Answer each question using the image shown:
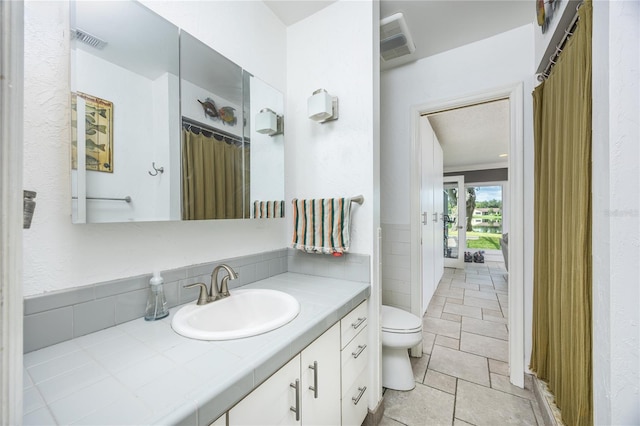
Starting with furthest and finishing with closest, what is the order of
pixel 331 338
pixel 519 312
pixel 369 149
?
pixel 519 312 < pixel 369 149 < pixel 331 338

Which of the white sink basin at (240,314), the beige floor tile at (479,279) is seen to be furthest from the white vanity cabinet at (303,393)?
the beige floor tile at (479,279)

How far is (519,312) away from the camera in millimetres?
1798

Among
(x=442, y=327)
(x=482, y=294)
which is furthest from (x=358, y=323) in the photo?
(x=482, y=294)

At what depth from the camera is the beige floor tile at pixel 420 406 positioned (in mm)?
1490

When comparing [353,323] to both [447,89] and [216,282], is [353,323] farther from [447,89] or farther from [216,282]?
[447,89]

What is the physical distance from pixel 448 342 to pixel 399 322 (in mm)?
980

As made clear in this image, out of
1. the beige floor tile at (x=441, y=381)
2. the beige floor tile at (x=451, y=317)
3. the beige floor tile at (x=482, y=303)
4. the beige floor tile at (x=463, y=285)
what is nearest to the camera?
the beige floor tile at (x=441, y=381)

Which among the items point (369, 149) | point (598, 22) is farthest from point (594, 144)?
point (369, 149)

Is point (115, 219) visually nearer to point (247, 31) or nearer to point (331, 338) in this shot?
point (331, 338)

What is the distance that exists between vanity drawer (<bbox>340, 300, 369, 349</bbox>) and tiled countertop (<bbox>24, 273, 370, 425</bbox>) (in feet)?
0.74

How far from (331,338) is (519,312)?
1555 millimetres

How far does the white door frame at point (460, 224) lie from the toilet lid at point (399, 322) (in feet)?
14.1

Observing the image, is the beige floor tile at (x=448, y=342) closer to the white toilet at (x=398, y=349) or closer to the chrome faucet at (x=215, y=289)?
the white toilet at (x=398, y=349)

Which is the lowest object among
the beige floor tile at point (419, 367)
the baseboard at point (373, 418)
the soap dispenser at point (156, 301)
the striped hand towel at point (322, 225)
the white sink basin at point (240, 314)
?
the beige floor tile at point (419, 367)
